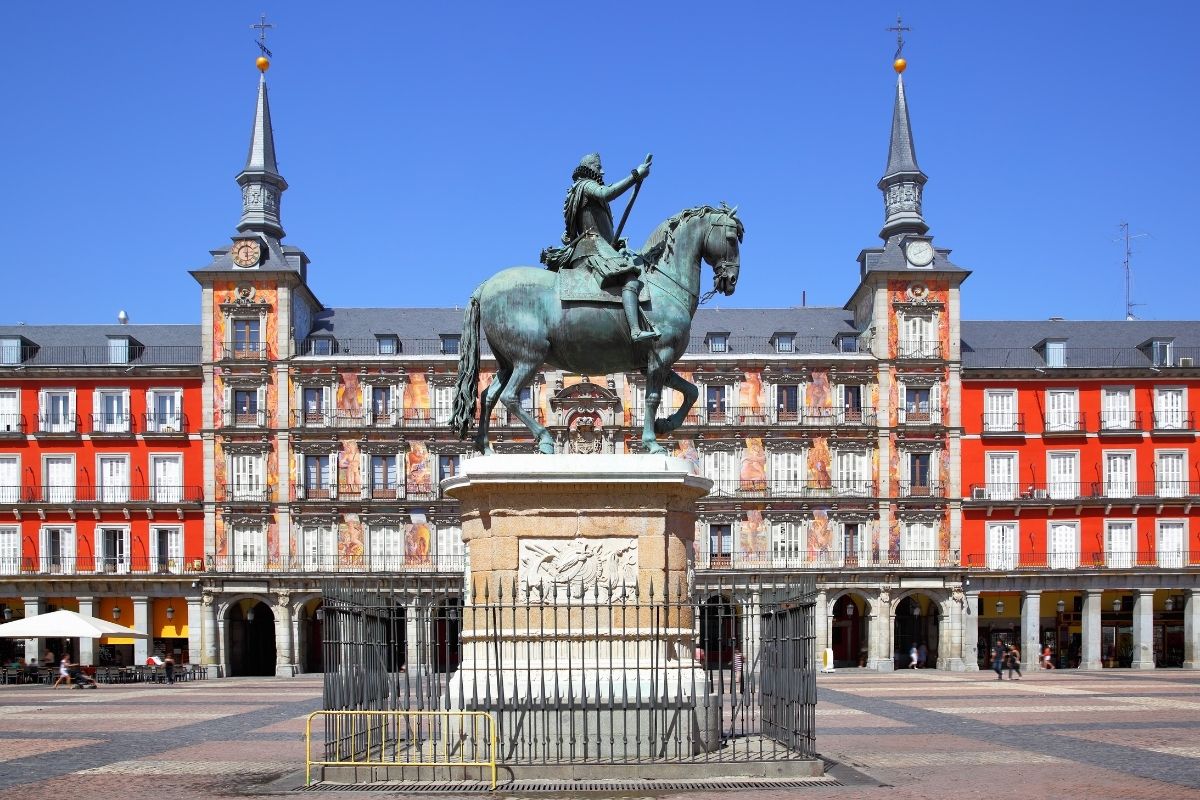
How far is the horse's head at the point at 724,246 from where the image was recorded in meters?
14.8

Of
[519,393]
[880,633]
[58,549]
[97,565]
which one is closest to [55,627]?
[97,565]

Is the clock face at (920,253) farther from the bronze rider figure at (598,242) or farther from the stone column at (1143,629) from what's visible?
the bronze rider figure at (598,242)

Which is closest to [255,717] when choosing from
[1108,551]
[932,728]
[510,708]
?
[932,728]

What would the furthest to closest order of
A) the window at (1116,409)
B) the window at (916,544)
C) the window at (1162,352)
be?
the window at (1162,352), the window at (1116,409), the window at (916,544)

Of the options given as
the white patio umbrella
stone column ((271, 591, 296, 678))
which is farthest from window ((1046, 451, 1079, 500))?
the white patio umbrella

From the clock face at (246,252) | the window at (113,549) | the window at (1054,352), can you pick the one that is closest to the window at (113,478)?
the window at (113,549)

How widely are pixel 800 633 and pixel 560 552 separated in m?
2.62

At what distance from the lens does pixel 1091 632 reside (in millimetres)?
58031

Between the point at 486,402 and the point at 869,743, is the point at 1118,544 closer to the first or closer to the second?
the point at 869,743

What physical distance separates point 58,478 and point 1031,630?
4271 cm

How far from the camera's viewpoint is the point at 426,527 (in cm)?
5878

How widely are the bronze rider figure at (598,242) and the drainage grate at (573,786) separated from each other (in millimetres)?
4489

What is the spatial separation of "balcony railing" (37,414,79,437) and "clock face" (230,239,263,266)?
9850mm

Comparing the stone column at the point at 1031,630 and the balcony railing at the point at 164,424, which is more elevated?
the balcony railing at the point at 164,424
